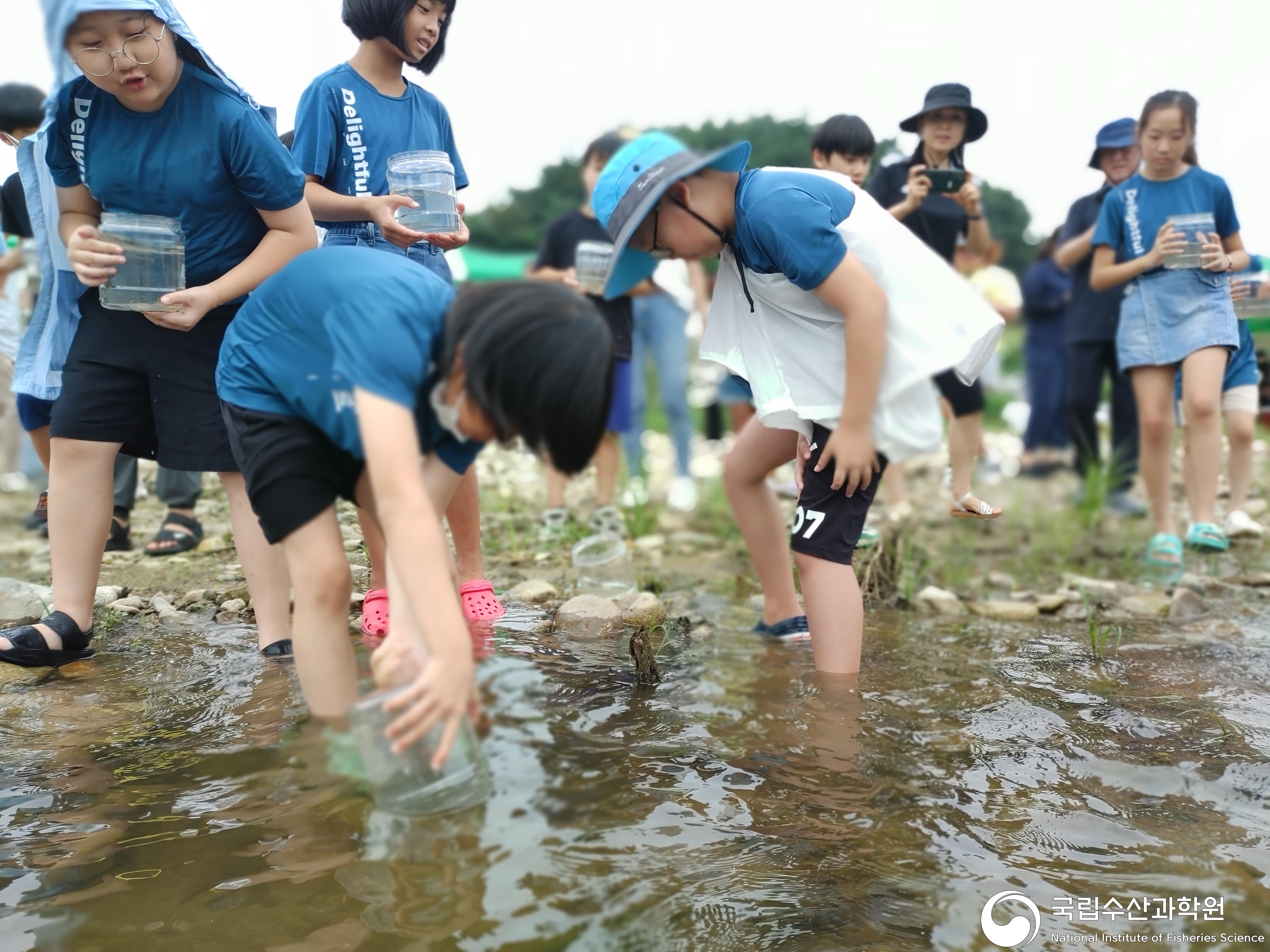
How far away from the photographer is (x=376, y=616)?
10.0 feet

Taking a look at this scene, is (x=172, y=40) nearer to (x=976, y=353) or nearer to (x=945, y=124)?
(x=976, y=353)

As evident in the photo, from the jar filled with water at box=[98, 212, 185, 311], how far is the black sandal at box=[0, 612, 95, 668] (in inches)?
35.4

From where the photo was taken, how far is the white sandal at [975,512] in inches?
128

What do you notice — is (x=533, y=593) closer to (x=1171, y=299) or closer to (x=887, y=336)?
(x=887, y=336)

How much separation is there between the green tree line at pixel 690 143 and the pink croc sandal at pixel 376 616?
53.0ft

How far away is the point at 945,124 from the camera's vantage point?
14.3 ft

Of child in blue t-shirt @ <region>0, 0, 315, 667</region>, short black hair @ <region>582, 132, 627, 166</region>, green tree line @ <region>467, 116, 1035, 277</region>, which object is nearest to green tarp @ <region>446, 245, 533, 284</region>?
green tree line @ <region>467, 116, 1035, 277</region>

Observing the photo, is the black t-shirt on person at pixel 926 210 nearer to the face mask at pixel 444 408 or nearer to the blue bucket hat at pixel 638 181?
the blue bucket hat at pixel 638 181

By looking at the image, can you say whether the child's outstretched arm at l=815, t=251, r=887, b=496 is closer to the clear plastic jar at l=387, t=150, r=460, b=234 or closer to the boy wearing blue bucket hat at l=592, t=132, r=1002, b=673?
the boy wearing blue bucket hat at l=592, t=132, r=1002, b=673

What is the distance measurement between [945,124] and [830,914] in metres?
3.44

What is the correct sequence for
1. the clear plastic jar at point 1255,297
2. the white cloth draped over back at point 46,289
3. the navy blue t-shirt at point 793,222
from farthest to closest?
the clear plastic jar at point 1255,297 < the white cloth draped over back at point 46,289 < the navy blue t-shirt at point 793,222

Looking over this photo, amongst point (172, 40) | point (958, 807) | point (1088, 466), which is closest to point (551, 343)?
point (958, 807)

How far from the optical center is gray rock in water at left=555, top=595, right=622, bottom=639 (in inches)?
133

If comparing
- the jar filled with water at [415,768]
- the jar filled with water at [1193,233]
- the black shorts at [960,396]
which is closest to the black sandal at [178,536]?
the jar filled with water at [415,768]
